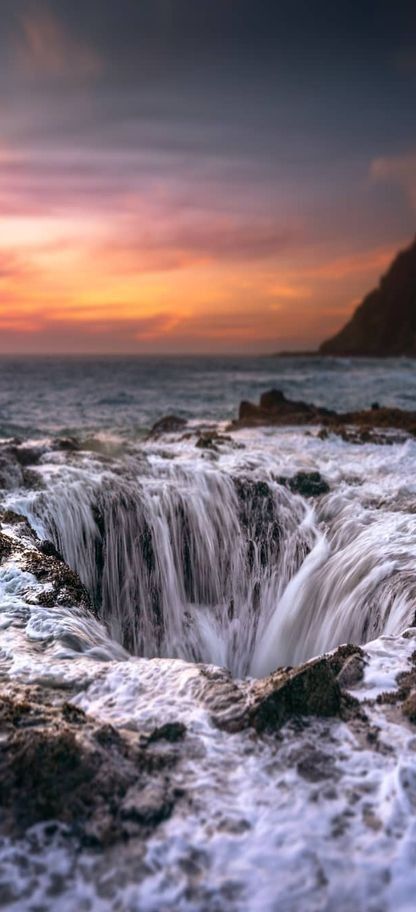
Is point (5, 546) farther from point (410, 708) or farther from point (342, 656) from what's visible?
point (410, 708)

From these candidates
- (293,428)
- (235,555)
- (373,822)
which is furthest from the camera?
(293,428)

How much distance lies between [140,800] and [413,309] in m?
163

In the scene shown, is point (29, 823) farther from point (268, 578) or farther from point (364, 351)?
point (364, 351)

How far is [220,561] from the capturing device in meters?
8.88

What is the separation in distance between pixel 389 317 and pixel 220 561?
528 ft

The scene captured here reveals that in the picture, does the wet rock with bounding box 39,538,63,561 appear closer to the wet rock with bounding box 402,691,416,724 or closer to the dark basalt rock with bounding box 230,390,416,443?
the wet rock with bounding box 402,691,416,724

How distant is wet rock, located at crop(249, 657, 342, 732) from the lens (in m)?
3.50

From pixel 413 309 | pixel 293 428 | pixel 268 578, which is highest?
pixel 413 309

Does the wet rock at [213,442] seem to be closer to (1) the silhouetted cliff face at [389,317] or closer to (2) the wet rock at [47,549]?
(2) the wet rock at [47,549]

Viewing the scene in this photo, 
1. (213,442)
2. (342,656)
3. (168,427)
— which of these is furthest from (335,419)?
(342,656)

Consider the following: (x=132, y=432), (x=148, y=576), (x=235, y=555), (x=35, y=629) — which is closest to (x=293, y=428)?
(x=235, y=555)

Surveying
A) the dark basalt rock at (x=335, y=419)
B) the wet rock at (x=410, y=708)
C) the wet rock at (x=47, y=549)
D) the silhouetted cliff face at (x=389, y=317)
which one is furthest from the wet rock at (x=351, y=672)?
the silhouetted cliff face at (x=389, y=317)

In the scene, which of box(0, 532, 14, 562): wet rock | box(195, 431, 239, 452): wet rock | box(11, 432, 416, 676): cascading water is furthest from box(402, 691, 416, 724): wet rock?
box(195, 431, 239, 452): wet rock

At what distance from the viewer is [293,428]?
15.5 metres
